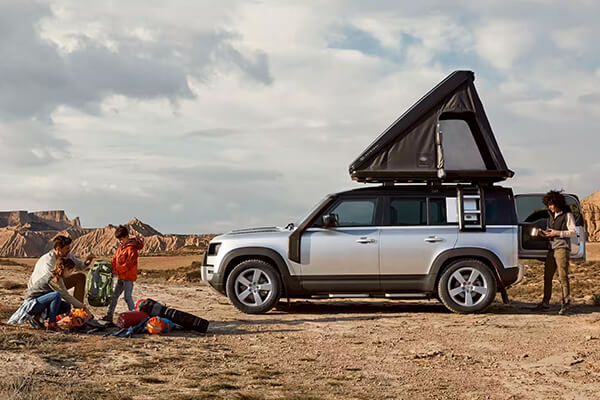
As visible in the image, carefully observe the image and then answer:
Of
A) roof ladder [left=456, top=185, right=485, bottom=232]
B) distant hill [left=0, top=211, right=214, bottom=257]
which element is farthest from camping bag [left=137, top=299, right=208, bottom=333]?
distant hill [left=0, top=211, right=214, bottom=257]

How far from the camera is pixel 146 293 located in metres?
15.4

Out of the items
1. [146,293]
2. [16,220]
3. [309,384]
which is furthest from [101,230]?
[309,384]

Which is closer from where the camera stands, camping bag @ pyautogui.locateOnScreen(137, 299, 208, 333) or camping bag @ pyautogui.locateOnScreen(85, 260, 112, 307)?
camping bag @ pyautogui.locateOnScreen(137, 299, 208, 333)

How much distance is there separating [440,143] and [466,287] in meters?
2.37

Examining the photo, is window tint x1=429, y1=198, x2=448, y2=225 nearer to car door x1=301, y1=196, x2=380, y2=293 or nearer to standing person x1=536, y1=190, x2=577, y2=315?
car door x1=301, y1=196, x2=380, y2=293

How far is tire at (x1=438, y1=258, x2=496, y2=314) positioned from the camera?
→ 436 inches

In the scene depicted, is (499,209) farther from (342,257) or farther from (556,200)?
(342,257)

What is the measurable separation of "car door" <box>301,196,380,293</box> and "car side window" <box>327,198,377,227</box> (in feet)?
0.06

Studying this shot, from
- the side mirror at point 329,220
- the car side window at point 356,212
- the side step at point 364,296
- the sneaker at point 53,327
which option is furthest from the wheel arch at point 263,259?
the sneaker at point 53,327

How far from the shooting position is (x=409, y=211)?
11297mm

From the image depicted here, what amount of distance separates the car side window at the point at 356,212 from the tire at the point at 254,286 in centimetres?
141

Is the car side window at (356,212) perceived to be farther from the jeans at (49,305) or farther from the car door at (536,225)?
the jeans at (49,305)

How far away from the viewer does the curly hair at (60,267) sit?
9.03 meters

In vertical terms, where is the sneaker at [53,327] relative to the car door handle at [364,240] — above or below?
below
